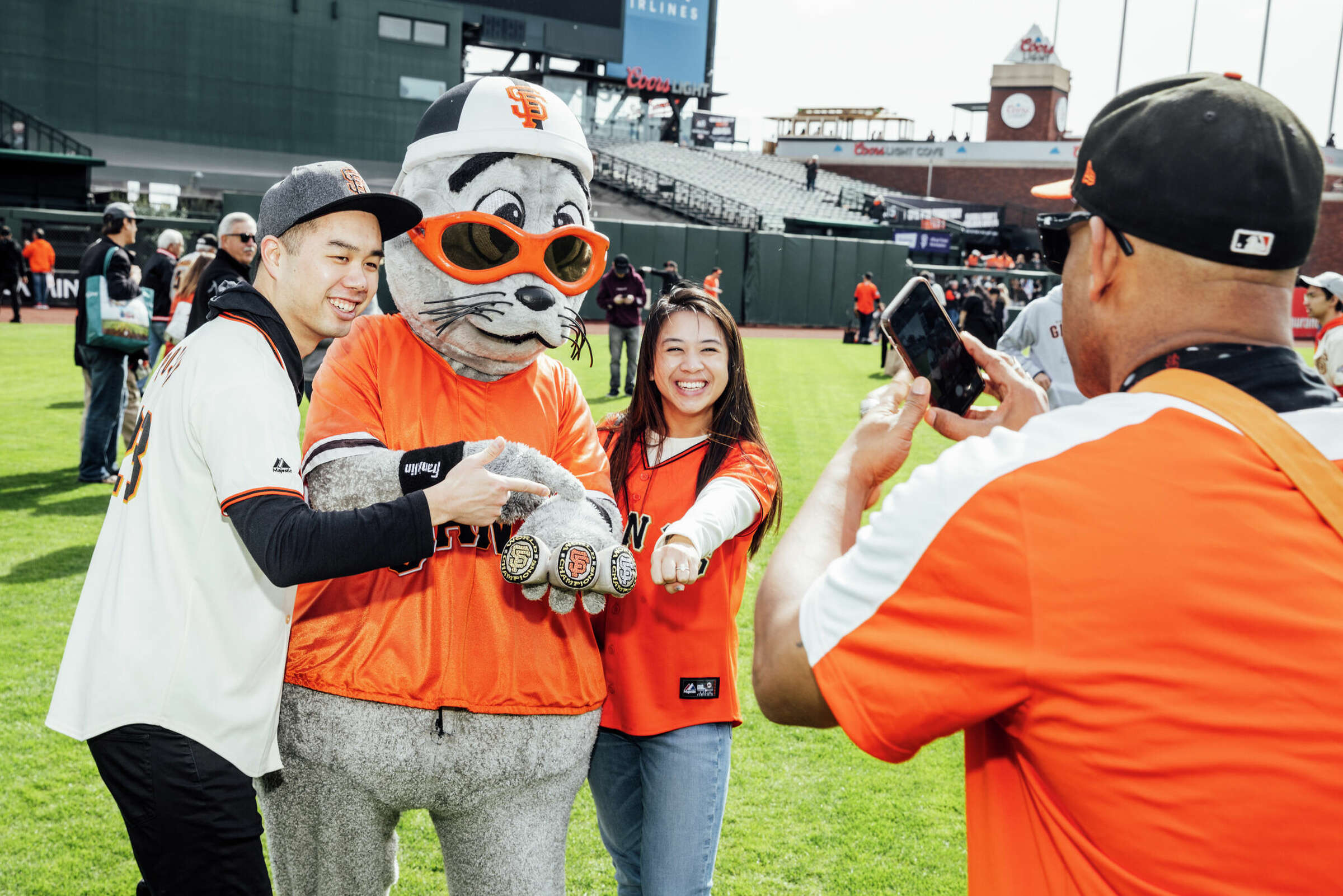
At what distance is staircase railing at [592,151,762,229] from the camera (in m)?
36.9

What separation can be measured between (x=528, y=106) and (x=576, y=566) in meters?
1.26

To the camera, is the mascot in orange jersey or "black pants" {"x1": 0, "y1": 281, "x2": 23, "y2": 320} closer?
the mascot in orange jersey

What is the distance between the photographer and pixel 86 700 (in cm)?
204

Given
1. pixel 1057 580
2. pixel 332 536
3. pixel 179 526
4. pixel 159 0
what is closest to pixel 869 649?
pixel 1057 580

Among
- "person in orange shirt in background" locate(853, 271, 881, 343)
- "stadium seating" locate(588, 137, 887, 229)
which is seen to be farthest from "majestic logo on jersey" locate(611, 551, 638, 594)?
"stadium seating" locate(588, 137, 887, 229)

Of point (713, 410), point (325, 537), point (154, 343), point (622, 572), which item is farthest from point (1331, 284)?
point (154, 343)

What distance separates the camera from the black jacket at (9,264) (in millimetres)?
18141

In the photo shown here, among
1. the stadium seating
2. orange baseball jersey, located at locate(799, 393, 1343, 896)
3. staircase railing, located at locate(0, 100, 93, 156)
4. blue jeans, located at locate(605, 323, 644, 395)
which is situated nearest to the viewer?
orange baseball jersey, located at locate(799, 393, 1343, 896)

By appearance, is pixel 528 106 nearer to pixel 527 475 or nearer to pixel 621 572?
pixel 527 475

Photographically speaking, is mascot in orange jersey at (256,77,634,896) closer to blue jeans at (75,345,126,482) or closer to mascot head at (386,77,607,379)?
mascot head at (386,77,607,379)

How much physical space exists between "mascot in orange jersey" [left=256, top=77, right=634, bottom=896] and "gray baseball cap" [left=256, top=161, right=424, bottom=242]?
0.22 m

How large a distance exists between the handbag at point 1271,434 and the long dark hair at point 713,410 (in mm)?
1610

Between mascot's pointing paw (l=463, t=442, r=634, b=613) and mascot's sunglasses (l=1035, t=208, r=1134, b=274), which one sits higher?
mascot's sunglasses (l=1035, t=208, r=1134, b=274)

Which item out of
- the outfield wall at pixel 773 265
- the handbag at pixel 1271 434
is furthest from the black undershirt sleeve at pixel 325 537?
the outfield wall at pixel 773 265
